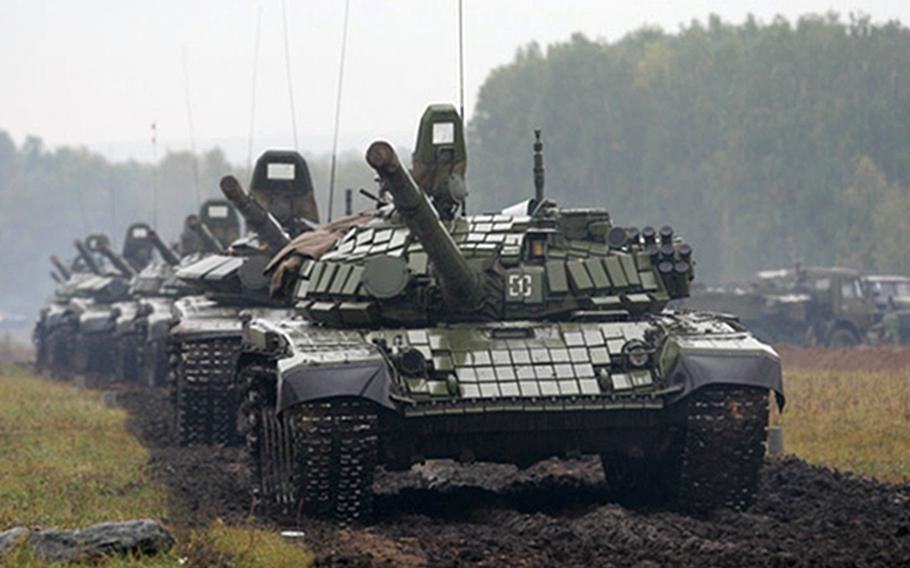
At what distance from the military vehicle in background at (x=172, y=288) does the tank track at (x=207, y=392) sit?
4.23 m

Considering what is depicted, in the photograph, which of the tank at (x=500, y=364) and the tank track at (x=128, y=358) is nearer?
the tank at (x=500, y=364)

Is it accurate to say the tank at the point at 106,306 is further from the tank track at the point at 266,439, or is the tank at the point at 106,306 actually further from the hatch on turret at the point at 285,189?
the tank track at the point at 266,439

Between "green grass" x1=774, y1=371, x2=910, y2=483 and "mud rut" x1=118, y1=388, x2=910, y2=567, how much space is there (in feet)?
2.68

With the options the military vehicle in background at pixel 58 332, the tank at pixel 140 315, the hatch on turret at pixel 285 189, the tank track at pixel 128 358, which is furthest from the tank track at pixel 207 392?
the military vehicle in background at pixel 58 332

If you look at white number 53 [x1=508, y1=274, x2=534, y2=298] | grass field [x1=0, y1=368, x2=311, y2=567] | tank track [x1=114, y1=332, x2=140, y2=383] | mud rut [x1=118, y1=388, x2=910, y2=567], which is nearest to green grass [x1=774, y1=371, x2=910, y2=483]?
mud rut [x1=118, y1=388, x2=910, y2=567]

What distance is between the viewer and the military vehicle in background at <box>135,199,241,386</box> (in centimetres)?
2841

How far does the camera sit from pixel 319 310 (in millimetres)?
15922

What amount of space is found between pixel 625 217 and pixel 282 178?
3724 cm

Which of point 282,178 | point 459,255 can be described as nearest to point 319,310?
point 459,255

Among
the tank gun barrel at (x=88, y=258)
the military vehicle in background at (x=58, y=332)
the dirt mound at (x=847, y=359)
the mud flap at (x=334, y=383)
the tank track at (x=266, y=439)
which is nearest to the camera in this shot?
the mud flap at (x=334, y=383)

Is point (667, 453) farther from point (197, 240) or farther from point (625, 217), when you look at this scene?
point (625, 217)

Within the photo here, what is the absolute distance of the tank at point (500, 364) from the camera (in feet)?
46.4

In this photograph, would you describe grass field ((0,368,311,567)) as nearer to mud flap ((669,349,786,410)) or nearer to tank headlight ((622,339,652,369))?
tank headlight ((622,339,652,369))

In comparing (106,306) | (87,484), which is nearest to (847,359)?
(106,306)
